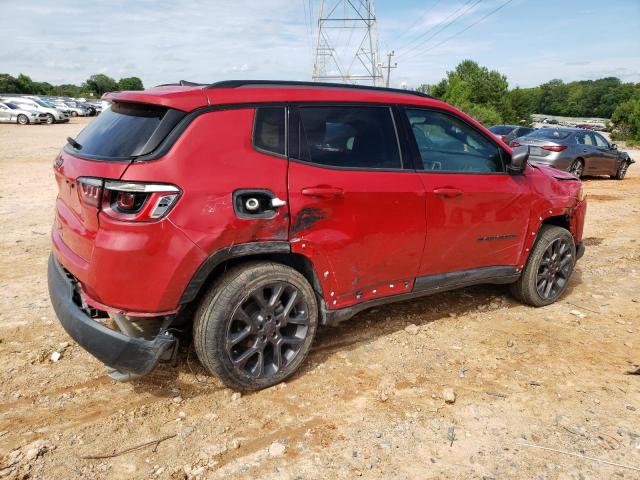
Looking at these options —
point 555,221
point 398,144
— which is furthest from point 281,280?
point 555,221

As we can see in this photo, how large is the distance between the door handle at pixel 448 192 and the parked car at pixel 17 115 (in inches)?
1318

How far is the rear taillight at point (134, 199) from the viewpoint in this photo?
2482 mm

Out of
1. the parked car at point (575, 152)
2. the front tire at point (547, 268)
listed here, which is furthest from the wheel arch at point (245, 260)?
the parked car at point (575, 152)

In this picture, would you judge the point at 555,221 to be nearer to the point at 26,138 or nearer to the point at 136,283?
the point at 136,283

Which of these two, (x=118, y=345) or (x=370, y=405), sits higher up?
(x=118, y=345)

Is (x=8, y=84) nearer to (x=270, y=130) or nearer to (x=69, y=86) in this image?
(x=69, y=86)

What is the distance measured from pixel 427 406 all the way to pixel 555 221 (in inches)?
98.8

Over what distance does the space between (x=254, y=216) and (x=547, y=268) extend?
2.97 meters

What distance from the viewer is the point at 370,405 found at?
2.99 m

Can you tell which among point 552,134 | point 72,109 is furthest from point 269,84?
point 72,109

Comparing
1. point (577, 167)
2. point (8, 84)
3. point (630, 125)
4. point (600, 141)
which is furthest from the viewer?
point (8, 84)

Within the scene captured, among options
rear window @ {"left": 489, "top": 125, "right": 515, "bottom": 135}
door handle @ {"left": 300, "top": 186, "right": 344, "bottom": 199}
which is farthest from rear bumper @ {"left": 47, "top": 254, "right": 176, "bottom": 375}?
rear window @ {"left": 489, "top": 125, "right": 515, "bottom": 135}

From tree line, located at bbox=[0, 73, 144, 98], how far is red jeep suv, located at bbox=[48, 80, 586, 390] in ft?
260

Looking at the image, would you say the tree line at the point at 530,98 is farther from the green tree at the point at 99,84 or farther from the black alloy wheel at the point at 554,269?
the green tree at the point at 99,84
